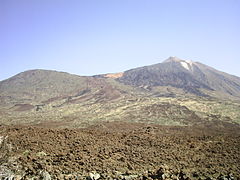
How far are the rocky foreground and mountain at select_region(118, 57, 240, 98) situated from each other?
75172 millimetres

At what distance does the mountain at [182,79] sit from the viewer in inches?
3861

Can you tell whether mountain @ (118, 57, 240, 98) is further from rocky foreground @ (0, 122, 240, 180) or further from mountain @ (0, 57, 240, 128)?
rocky foreground @ (0, 122, 240, 180)

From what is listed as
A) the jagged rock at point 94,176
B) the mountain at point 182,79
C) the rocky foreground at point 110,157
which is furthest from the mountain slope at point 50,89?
the jagged rock at point 94,176

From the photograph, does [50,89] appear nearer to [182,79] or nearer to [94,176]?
[182,79]

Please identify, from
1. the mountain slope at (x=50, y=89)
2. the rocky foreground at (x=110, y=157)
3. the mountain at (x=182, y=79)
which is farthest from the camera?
the mountain at (x=182, y=79)

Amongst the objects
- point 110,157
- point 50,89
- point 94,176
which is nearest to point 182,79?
point 50,89

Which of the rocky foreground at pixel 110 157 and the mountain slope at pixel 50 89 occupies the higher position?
the mountain slope at pixel 50 89

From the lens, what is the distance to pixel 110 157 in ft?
39.6

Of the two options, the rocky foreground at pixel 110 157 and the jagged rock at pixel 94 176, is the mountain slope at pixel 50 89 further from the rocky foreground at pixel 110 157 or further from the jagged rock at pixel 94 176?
the jagged rock at pixel 94 176

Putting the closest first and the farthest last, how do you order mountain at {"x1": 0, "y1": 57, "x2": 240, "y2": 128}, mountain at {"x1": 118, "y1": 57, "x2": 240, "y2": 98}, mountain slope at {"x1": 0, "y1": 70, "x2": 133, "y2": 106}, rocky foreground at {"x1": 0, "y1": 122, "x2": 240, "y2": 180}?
1. rocky foreground at {"x1": 0, "y1": 122, "x2": 240, "y2": 180}
2. mountain at {"x1": 0, "y1": 57, "x2": 240, "y2": 128}
3. mountain slope at {"x1": 0, "y1": 70, "x2": 133, "y2": 106}
4. mountain at {"x1": 118, "y1": 57, "x2": 240, "y2": 98}

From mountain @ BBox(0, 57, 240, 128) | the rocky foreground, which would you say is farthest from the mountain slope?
the rocky foreground

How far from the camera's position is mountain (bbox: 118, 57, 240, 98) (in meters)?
98.1

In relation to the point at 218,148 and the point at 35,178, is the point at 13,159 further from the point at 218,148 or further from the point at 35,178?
the point at 218,148

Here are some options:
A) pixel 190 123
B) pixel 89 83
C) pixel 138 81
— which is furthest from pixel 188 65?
pixel 190 123
